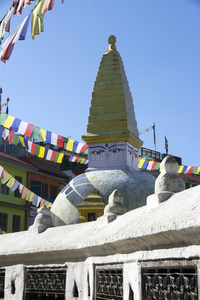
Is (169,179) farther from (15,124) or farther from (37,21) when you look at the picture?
(15,124)

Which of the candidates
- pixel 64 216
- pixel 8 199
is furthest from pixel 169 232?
pixel 8 199

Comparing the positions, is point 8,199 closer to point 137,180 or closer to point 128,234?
point 137,180

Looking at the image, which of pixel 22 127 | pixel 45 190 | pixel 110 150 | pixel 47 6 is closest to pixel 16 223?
pixel 45 190

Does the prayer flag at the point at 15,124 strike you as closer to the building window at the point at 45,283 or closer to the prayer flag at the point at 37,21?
the prayer flag at the point at 37,21

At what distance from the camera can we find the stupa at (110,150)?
1573 cm

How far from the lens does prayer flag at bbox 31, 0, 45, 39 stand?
412 inches

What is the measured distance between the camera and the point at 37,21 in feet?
34.6

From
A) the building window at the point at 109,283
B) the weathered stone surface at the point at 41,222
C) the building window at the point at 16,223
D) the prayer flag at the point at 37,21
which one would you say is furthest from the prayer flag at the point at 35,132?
the building window at the point at 16,223

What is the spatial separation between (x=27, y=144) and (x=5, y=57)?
24.8 ft

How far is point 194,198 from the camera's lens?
4699mm

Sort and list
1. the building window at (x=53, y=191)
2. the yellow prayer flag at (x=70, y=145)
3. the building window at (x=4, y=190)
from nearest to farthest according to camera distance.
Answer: the yellow prayer flag at (x=70, y=145) → the building window at (x=4, y=190) → the building window at (x=53, y=191)

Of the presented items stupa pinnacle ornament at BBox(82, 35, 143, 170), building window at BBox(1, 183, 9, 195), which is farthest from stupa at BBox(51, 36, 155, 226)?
building window at BBox(1, 183, 9, 195)

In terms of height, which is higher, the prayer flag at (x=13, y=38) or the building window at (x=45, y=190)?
the building window at (x=45, y=190)

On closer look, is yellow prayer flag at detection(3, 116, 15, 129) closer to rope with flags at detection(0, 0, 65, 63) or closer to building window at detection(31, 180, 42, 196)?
rope with flags at detection(0, 0, 65, 63)
